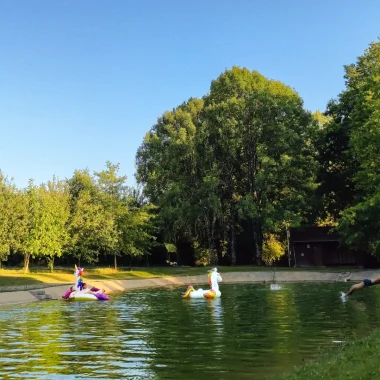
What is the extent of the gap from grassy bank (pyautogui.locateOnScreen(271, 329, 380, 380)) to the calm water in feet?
4.78

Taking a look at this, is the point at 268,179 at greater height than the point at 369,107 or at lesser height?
lesser

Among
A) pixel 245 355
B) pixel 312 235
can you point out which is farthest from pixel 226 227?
pixel 245 355

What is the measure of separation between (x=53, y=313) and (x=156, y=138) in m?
42.1

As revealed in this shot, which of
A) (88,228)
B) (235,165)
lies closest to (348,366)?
(88,228)

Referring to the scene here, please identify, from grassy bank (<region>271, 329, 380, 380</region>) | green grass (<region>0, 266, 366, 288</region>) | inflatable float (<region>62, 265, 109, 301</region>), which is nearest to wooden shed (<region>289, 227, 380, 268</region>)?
green grass (<region>0, 266, 366, 288</region>)

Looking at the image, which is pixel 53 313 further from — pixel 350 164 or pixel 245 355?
pixel 350 164

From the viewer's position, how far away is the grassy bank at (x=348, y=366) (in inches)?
323

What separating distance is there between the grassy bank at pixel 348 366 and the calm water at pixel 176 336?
4.78ft

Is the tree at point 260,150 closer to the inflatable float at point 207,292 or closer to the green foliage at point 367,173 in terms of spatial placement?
the green foliage at point 367,173

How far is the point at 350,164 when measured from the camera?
2217 inches

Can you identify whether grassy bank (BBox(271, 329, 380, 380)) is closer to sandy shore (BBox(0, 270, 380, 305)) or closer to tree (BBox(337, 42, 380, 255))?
sandy shore (BBox(0, 270, 380, 305))

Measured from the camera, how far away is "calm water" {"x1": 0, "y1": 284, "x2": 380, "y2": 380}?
38.3 feet

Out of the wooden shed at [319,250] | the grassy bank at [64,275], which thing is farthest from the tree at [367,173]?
the wooden shed at [319,250]

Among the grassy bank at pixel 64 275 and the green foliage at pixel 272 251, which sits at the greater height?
the green foliage at pixel 272 251
